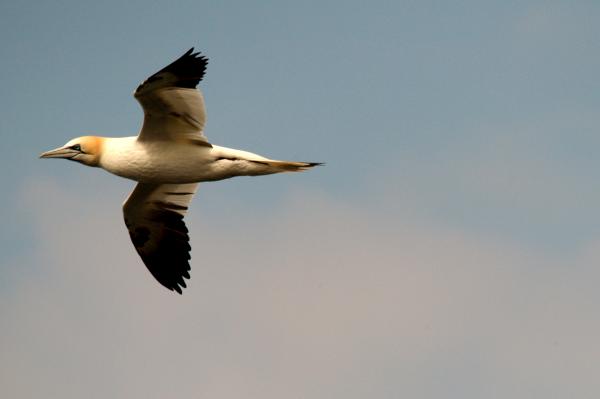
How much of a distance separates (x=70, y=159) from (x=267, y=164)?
340cm

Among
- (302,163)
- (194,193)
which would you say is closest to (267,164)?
(302,163)

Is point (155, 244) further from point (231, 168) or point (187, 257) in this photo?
point (231, 168)

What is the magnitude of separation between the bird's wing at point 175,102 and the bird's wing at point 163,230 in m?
2.55

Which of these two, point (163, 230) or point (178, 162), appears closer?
point (178, 162)

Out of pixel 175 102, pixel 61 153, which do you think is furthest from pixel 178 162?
pixel 61 153

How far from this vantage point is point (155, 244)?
64.9ft

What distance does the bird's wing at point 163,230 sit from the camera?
1966 centimetres

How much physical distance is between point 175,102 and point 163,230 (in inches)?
147

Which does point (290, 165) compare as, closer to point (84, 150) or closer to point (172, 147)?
point (172, 147)

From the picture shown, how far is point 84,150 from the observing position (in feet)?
58.4

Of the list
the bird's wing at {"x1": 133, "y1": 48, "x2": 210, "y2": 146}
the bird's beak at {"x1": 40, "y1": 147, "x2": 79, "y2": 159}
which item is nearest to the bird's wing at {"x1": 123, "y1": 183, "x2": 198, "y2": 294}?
the bird's beak at {"x1": 40, "y1": 147, "x2": 79, "y2": 159}

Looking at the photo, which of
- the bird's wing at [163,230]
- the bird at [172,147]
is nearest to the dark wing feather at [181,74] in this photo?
the bird at [172,147]

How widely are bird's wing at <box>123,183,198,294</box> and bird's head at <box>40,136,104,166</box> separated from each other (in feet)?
5.86

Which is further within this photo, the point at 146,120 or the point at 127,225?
the point at 127,225
